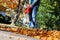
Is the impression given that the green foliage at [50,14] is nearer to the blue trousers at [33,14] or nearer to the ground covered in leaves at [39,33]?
the blue trousers at [33,14]

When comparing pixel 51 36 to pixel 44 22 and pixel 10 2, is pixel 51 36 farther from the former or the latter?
pixel 10 2

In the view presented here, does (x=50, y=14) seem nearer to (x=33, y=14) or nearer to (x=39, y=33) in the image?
(x=33, y=14)

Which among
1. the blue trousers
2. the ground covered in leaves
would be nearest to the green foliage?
the blue trousers

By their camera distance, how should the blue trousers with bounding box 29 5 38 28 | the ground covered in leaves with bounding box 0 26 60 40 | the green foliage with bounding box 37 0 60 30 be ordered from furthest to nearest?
1. the blue trousers with bounding box 29 5 38 28
2. the green foliage with bounding box 37 0 60 30
3. the ground covered in leaves with bounding box 0 26 60 40

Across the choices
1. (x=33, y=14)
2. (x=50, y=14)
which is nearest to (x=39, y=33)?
(x=50, y=14)

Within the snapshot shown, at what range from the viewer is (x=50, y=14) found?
10570 mm

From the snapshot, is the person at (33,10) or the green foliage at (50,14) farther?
the person at (33,10)

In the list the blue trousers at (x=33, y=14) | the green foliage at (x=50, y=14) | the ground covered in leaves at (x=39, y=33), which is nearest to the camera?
the ground covered in leaves at (x=39, y=33)

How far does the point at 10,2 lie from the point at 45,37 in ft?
18.1

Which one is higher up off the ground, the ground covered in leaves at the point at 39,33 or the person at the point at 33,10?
the person at the point at 33,10

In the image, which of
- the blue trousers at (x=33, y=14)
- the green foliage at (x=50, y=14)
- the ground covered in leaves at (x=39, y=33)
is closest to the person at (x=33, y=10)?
the blue trousers at (x=33, y=14)

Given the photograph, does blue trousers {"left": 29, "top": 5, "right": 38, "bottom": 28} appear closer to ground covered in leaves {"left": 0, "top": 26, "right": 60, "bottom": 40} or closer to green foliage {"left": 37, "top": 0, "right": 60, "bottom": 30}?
green foliage {"left": 37, "top": 0, "right": 60, "bottom": 30}

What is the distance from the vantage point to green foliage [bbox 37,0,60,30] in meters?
10.5

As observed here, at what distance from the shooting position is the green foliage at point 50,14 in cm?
1048
